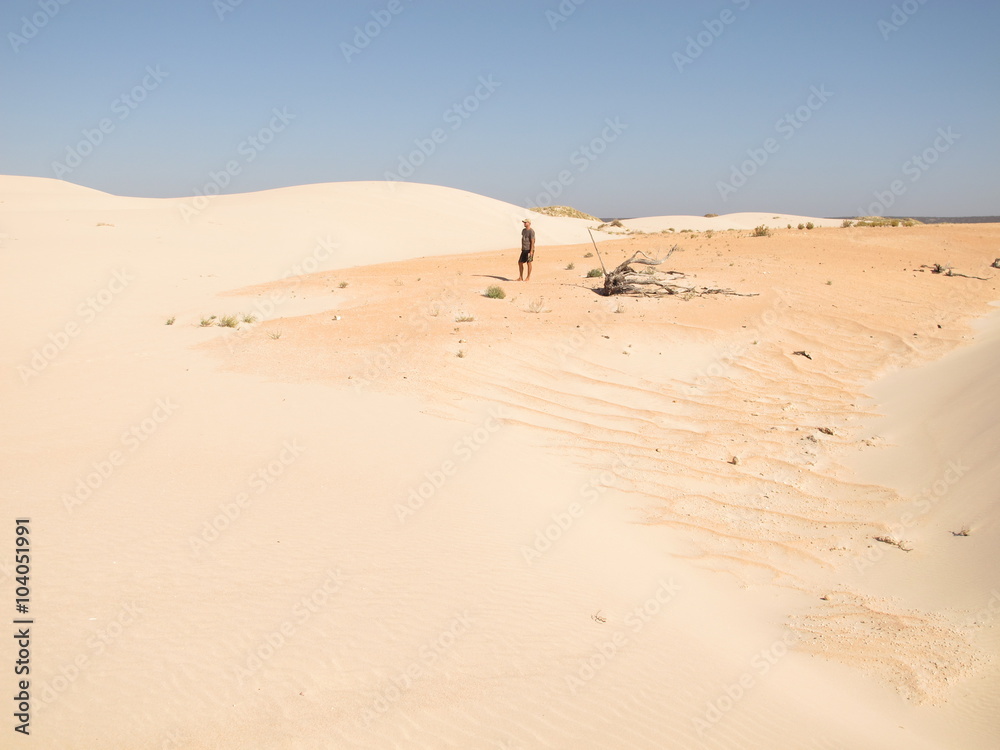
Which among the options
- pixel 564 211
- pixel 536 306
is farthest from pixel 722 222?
pixel 536 306

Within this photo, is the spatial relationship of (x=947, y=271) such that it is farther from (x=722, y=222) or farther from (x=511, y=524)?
(x=722, y=222)

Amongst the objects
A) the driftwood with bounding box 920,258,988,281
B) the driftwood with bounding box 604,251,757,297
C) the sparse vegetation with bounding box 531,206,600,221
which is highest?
the driftwood with bounding box 920,258,988,281

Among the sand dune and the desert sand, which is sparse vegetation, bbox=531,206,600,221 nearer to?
the sand dune

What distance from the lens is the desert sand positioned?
3322mm

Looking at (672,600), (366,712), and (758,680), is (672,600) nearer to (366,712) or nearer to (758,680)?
(758,680)

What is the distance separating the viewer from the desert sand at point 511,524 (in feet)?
10.9

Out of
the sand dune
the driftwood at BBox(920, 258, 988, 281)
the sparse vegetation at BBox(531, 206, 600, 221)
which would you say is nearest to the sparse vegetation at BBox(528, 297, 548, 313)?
the driftwood at BBox(920, 258, 988, 281)

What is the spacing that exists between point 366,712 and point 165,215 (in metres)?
28.9

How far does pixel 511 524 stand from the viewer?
5.36 meters

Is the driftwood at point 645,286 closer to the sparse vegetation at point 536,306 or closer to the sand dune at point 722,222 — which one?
the sparse vegetation at point 536,306

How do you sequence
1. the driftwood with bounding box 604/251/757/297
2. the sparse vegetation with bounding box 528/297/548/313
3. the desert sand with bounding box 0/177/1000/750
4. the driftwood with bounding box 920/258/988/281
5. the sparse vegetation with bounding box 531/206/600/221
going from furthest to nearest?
the sparse vegetation with bounding box 531/206/600/221 → the driftwood with bounding box 920/258/988/281 → the driftwood with bounding box 604/251/757/297 → the sparse vegetation with bounding box 528/297/548/313 → the desert sand with bounding box 0/177/1000/750

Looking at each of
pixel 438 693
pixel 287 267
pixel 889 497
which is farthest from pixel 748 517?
pixel 287 267

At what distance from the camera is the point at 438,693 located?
3.34 meters

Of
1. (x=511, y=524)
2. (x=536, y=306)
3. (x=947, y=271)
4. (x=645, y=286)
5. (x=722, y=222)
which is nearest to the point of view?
(x=511, y=524)
